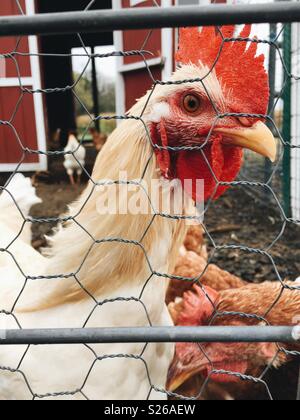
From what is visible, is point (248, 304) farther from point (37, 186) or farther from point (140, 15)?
point (37, 186)

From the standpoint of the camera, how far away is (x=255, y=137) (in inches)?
32.8

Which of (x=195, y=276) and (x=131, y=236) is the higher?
(x=131, y=236)

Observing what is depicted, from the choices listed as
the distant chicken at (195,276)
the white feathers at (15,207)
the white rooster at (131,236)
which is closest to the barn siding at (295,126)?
the distant chicken at (195,276)

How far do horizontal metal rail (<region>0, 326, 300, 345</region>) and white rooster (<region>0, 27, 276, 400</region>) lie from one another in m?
0.18

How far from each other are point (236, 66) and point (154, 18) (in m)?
0.39

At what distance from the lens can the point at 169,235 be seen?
88 centimetres

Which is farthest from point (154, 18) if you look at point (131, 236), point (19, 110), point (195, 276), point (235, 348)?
point (19, 110)

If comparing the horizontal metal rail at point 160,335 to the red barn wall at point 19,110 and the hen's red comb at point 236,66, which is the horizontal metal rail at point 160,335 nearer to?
the hen's red comb at point 236,66

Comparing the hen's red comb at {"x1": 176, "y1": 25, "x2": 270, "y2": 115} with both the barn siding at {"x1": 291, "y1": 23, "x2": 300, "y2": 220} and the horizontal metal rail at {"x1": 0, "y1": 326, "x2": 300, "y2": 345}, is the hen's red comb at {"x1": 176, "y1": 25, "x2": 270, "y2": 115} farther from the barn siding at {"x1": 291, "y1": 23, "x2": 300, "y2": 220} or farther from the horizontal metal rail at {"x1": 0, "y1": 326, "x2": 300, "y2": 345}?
the barn siding at {"x1": 291, "y1": 23, "x2": 300, "y2": 220}

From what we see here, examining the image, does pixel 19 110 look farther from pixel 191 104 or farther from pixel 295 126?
pixel 191 104

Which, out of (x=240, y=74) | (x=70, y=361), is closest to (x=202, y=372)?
(x=70, y=361)

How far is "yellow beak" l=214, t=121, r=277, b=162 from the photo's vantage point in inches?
32.6

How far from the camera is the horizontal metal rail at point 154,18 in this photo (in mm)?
517

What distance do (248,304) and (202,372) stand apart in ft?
0.89
